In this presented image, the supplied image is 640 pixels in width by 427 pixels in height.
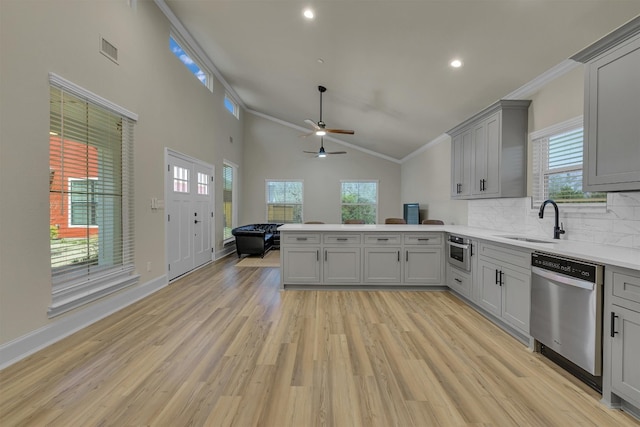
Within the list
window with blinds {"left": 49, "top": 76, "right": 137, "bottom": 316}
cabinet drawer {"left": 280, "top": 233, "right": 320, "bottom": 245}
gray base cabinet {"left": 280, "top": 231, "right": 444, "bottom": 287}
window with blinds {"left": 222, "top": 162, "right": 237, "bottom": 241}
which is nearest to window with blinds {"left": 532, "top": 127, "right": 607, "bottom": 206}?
gray base cabinet {"left": 280, "top": 231, "right": 444, "bottom": 287}

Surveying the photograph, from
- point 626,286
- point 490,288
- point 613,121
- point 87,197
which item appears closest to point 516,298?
point 490,288

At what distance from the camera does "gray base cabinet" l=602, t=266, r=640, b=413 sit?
1.53 meters

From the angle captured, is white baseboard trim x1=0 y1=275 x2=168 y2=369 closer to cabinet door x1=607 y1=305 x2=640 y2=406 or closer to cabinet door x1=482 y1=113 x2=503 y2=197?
cabinet door x1=607 y1=305 x2=640 y2=406

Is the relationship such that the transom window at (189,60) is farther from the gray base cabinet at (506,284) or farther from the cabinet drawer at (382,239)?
the gray base cabinet at (506,284)

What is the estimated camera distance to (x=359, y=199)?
29.3 feet

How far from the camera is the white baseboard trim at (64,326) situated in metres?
2.10

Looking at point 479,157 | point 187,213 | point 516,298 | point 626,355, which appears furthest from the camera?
point 187,213

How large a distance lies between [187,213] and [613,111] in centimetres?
546

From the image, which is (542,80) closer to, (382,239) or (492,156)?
(492,156)

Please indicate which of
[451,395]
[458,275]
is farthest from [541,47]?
[451,395]

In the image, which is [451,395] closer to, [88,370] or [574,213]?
[574,213]

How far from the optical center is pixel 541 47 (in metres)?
2.74

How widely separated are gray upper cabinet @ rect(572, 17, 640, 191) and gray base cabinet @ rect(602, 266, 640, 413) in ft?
2.31

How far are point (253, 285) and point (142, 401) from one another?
2.53 metres
